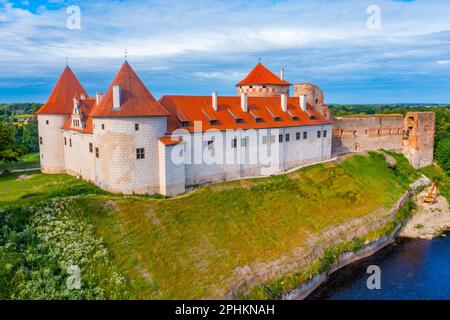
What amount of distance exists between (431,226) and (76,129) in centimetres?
3131

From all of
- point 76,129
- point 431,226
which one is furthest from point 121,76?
point 431,226

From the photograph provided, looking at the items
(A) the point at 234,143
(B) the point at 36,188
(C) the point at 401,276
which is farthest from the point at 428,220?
(B) the point at 36,188

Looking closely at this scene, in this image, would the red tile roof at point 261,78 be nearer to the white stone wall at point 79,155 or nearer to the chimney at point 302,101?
the chimney at point 302,101

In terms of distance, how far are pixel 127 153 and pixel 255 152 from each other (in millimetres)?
11503

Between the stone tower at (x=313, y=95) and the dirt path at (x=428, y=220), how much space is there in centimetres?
1296

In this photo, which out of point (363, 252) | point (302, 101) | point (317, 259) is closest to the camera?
point (317, 259)

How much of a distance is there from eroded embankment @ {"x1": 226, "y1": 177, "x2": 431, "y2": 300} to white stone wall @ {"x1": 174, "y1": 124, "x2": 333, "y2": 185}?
27.4 ft

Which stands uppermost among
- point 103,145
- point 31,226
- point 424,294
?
point 103,145

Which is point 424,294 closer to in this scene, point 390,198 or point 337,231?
point 337,231

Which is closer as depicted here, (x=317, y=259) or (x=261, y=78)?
(x=317, y=259)

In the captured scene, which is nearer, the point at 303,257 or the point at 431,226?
the point at 303,257

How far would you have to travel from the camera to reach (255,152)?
1230 inches

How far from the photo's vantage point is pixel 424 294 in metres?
21.7

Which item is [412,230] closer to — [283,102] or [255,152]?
[255,152]
